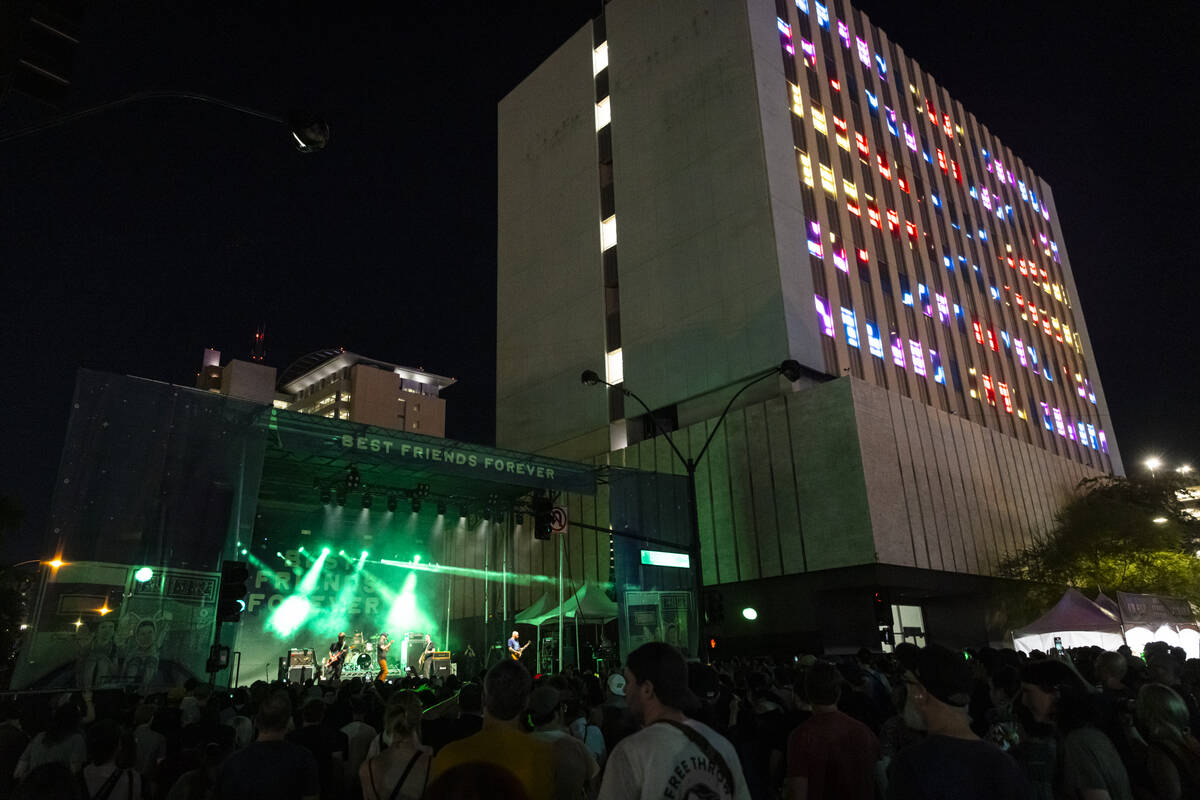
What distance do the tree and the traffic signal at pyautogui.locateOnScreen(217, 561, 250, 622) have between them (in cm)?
3180

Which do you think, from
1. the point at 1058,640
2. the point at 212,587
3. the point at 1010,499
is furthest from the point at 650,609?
the point at 1010,499

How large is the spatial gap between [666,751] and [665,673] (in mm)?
336

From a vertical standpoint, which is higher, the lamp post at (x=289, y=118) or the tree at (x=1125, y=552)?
the lamp post at (x=289, y=118)

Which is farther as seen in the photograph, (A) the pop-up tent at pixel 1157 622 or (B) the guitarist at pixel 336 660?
(B) the guitarist at pixel 336 660

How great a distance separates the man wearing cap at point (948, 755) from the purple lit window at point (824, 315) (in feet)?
107

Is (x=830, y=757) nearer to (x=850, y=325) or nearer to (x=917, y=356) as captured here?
(x=850, y=325)

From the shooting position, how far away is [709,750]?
126 inches

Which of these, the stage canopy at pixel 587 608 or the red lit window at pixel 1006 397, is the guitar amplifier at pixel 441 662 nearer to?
the stage canopy at pixel 587 608

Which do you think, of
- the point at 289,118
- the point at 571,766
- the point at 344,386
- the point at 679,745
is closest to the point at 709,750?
the point at 679,745

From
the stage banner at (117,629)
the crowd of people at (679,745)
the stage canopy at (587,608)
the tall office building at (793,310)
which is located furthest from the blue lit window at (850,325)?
the stage banner at (117,629)

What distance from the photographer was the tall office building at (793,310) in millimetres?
30391

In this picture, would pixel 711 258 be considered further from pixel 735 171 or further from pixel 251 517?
pixel 251 517

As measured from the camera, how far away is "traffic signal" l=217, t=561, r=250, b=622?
13586 mm

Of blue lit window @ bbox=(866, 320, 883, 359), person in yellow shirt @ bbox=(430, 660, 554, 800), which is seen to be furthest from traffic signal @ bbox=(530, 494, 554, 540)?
person in yellow shirt @ bbox=(430, 660, 554, 800)
